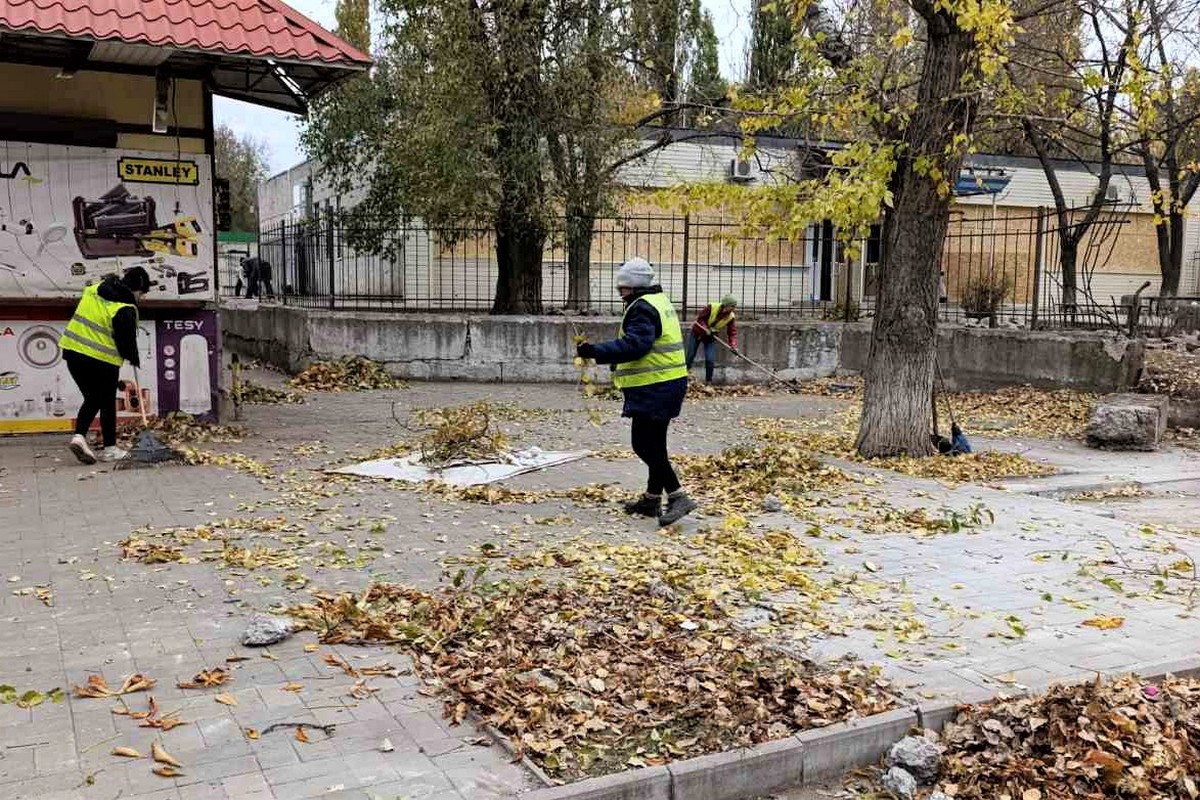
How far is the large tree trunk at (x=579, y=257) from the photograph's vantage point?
1611cm

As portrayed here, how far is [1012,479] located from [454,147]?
9.13m

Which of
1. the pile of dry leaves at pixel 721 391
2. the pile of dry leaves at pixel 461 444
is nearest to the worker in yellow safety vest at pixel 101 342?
the pile of dry leaves at pixel 461 444

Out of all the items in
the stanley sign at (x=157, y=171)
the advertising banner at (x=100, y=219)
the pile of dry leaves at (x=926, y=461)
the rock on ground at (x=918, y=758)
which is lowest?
the rock on ground at (x=918, y=758)

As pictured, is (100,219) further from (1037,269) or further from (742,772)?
(1037,269)

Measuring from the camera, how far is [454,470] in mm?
8383

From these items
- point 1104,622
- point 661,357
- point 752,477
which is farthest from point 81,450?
point 1104,622

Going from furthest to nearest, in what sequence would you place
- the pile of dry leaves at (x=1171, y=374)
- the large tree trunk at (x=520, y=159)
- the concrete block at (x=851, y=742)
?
the large tree trunk at (x=520, y=159) → the pile of dry leaves at (x=1171, y=374) → the concrete block at (x=851, y=742)

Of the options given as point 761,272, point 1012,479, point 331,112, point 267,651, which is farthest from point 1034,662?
point 761,272

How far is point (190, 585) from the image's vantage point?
5234mm

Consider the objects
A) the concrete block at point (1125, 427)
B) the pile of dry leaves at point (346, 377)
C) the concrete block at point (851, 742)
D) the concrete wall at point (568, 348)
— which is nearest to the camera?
the concrete block at point (851, 742)

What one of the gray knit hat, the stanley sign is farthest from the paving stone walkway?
the stanley sign

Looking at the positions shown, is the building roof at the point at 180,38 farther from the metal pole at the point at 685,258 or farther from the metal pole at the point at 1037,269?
the metal pole at the point at 1037,269

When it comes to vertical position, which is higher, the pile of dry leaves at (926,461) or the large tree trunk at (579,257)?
the large tree trunk at (579,257)

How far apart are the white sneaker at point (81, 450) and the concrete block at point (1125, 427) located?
32.7ft
